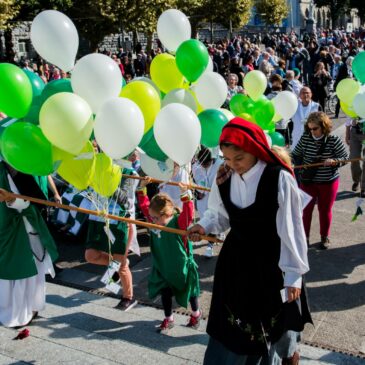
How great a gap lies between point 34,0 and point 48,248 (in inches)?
1179

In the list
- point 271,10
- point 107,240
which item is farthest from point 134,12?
point 271,10

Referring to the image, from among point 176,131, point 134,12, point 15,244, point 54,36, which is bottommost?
point 15,244

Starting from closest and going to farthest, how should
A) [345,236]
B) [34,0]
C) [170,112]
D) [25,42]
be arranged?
[170,112] → [345,236] → [34,0] → [25,42]

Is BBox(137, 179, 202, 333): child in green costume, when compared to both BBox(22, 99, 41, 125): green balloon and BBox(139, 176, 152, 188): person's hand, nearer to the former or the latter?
BBox(139, 176, 152, 188): person's hand

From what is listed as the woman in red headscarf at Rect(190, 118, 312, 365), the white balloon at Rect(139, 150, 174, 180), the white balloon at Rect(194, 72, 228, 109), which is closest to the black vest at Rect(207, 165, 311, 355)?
the woman in red headscarf at Rect(190, 118, 312, 365)

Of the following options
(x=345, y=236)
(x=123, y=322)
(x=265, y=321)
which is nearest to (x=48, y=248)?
(x=123, y=322)

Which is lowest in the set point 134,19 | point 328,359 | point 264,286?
point 328,359

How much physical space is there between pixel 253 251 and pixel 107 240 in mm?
2063

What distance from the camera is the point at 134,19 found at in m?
28.1

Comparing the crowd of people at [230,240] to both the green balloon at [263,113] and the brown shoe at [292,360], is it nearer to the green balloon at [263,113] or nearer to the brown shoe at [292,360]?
the brown shoe at [292,360]

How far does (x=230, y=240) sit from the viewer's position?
3236mm

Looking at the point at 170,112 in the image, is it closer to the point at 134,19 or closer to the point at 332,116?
the point at 332,116

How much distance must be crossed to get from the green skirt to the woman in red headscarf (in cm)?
161

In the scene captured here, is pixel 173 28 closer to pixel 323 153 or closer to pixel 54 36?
pixel 54 36
